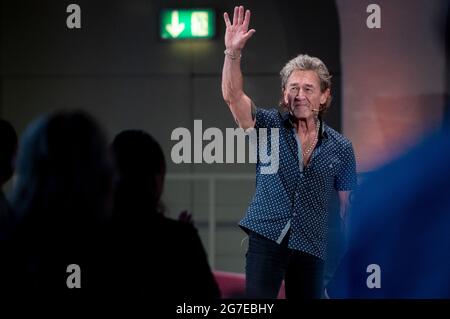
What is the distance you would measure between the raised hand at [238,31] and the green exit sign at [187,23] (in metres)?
0.10

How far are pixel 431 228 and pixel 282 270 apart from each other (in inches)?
33.5

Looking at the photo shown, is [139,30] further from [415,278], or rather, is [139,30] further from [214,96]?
[415,278]

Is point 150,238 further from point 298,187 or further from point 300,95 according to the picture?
point 300,95

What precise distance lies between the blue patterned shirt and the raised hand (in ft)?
1.15

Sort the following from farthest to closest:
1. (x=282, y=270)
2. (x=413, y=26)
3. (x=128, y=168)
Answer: (x=413, y=26) < (x=282, y=270) < (x=128, y=168)

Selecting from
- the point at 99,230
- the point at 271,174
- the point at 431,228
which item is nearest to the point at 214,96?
the point at 271,174

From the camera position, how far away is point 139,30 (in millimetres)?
4461

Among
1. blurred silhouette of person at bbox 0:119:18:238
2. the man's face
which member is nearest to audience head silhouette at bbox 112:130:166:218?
blurred silhouette of person at bbox 0:119:18:238

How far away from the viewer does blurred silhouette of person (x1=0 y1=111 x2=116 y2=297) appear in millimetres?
2352

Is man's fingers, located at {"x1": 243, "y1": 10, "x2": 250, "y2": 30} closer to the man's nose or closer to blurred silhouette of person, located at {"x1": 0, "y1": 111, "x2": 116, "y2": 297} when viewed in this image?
the man's nose

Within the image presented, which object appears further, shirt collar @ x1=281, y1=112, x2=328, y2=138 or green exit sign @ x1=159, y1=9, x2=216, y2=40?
green exit sign @ x1=159, y1=9, x2=216, y2=40

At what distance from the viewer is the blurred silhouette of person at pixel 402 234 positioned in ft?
14.6

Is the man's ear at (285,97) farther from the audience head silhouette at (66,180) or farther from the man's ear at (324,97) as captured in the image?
the audience head silhouette at (66,180)

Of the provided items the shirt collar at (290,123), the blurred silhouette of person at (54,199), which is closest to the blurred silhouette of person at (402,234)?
the shirt collar at (290,123)
